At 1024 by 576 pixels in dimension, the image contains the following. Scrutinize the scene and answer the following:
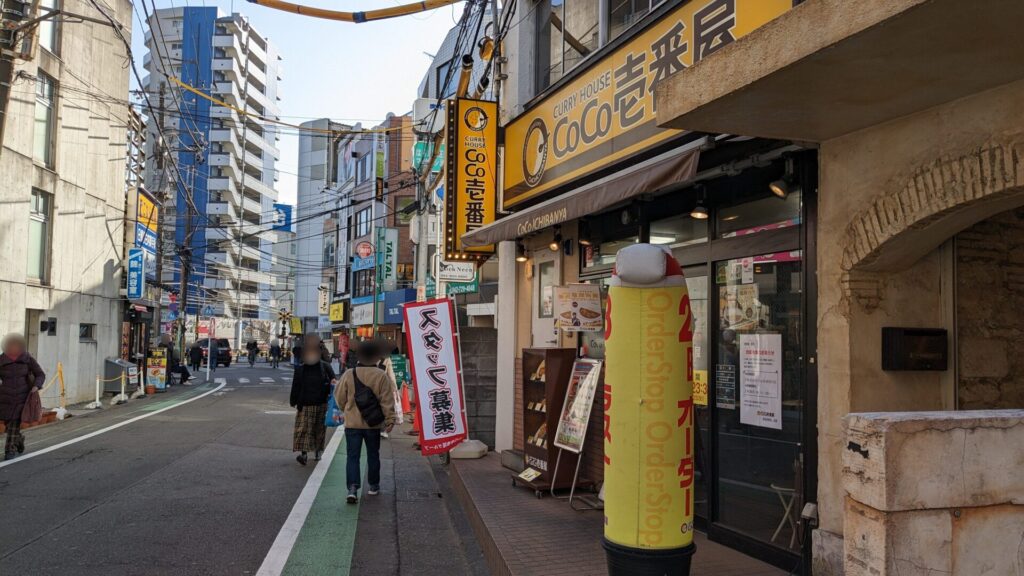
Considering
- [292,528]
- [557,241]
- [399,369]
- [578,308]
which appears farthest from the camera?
[399,369]

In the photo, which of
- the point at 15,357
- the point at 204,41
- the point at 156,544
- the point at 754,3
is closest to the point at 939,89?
the point at 754,3

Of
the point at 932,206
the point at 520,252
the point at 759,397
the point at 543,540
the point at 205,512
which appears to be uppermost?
the point at 520,252

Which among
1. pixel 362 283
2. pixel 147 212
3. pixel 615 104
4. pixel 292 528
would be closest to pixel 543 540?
pixel 292 528

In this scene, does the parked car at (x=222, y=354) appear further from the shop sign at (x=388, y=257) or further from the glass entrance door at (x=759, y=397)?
the glass entrance door at (x=759, y=397)

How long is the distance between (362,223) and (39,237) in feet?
107

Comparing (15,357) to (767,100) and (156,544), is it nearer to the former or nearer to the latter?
(156,544)

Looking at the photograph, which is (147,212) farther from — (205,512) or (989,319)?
(989,319)

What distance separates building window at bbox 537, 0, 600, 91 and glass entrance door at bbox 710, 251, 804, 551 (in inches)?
169

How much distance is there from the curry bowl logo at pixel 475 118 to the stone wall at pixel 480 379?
3.31 m

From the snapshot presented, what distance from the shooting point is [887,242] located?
4.58m

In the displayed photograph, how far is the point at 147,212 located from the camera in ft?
86.7

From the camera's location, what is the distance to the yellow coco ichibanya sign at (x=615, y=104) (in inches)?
245

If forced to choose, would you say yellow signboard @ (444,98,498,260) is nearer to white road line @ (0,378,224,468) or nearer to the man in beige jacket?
the man in beige jacket

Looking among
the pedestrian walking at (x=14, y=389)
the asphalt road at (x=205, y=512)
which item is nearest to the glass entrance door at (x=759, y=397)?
the asphalt road at (x=205, y=512)
